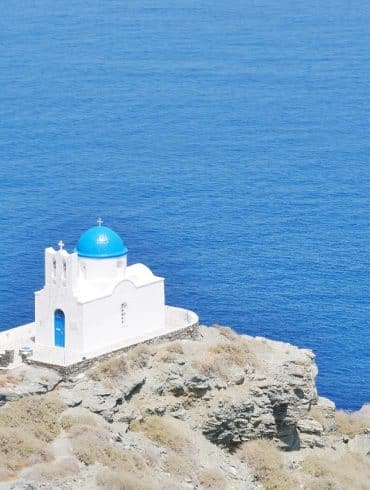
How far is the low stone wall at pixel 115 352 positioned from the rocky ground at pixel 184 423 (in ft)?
0.97

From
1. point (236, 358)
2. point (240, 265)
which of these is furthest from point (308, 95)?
point (236, 358)

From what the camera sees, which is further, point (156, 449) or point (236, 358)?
point (236, 358)

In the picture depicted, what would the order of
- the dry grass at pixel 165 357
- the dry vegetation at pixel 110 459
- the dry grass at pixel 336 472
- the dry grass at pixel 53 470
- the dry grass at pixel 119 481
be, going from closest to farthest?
the dry grass at pixel 53 470
the dry grass at pixel 119 481
the dry vegetation at pixel 110 459
the dry grass at pixel 336 472
the dry grass at pixel 165 357

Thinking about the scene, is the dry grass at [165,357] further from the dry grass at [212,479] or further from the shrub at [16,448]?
the shrub at [16,448]

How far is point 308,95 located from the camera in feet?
504

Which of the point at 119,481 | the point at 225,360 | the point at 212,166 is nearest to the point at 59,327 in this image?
the point at 225,360

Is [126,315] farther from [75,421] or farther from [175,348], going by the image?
[75,421]

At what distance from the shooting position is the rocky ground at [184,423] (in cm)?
5422

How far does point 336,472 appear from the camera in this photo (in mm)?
63250

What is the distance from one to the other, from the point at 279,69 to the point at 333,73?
21.4 feet

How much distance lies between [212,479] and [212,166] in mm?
74101

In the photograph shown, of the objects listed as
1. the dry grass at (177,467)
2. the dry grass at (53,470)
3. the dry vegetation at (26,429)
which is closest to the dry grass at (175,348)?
the dry grass at (177,467)

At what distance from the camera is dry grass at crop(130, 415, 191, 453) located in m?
59.4

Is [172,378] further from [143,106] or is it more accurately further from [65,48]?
[65,48]
